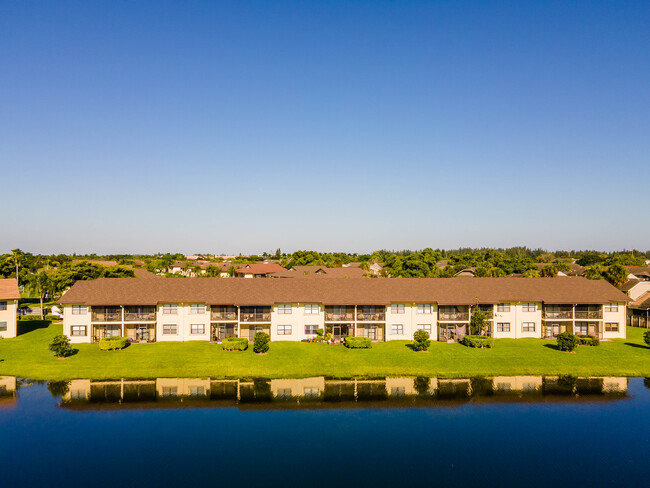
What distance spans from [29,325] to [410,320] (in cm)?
5809

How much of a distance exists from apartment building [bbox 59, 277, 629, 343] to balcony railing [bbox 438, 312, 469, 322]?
0.42 feet

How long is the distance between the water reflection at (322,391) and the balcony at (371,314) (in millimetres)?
15354

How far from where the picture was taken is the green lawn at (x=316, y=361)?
40.9m

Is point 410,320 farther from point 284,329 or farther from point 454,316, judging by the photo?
point 284,329

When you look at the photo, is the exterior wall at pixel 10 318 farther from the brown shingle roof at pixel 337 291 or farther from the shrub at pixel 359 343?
the shrub at pixel 359 343

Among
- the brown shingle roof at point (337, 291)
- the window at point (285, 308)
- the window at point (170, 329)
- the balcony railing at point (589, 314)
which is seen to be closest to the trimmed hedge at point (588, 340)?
the balcony railing at point (589, 314)

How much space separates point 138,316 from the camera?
53406 millimetres

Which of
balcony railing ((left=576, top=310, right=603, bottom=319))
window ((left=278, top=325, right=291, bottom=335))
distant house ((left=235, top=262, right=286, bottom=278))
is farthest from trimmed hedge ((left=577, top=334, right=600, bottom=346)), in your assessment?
distant house ((left=235, top=262, right=286, bottom=278))

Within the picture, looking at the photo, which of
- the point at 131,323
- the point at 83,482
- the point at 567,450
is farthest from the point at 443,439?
the point at 131,323

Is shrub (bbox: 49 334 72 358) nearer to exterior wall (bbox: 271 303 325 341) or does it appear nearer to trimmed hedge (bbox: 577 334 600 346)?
exterior wall (bbox: 271 303 325 341)

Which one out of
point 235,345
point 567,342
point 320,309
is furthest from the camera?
point 320,309

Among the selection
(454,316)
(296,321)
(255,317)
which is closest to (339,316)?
(296,321)

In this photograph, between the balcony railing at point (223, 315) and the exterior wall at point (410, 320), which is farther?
the exterior wall at point (410, 320)

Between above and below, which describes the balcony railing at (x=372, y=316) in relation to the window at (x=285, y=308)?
below
